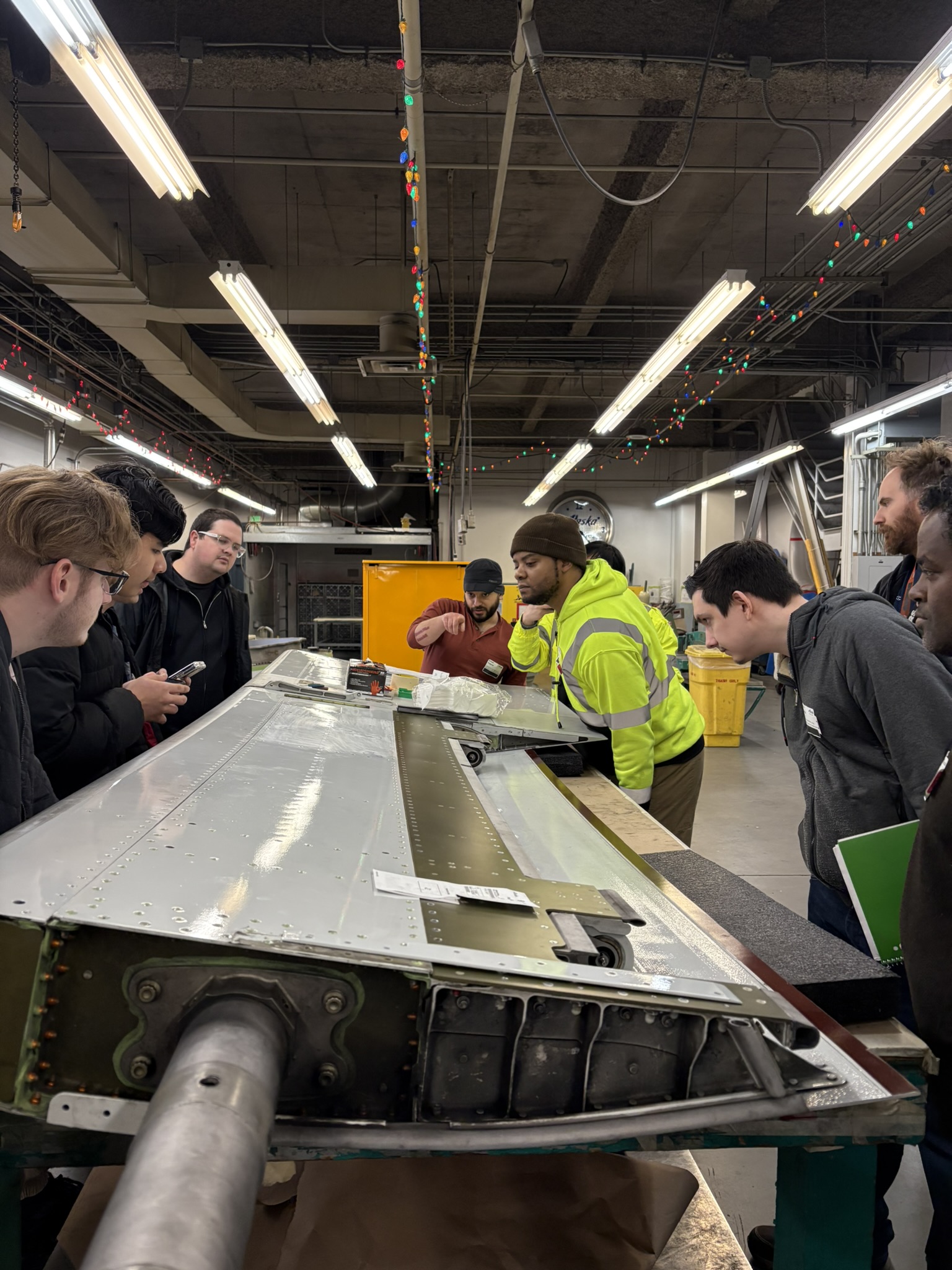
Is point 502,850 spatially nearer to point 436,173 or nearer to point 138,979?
point 138,979

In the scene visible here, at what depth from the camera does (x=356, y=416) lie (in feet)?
35.8

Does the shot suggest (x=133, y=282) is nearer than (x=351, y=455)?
Yes

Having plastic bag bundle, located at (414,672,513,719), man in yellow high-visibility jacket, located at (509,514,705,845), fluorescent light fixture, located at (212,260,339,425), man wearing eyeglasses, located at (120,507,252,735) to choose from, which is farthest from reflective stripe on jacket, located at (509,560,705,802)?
fluorescent light fixture, located at (212,260,339,425)

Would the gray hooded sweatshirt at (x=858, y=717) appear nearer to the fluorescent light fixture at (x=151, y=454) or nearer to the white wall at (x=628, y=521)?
the fluorescent light fixture at (x=151, y=454)

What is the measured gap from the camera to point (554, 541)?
2.59 meters

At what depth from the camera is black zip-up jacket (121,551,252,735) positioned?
2.80 metres

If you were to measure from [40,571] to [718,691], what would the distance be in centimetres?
731

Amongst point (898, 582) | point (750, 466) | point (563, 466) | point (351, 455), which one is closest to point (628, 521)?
point (563, 466)

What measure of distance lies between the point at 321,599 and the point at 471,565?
1047 cm

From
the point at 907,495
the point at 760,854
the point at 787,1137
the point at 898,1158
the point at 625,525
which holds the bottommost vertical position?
the point at 760,854

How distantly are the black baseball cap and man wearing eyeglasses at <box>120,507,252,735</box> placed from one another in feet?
3.96

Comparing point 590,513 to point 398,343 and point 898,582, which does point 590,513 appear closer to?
point 398,343

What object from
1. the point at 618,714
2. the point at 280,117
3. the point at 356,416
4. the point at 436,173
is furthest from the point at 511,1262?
the point at 356,416

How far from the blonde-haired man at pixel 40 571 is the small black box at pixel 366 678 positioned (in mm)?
1978
